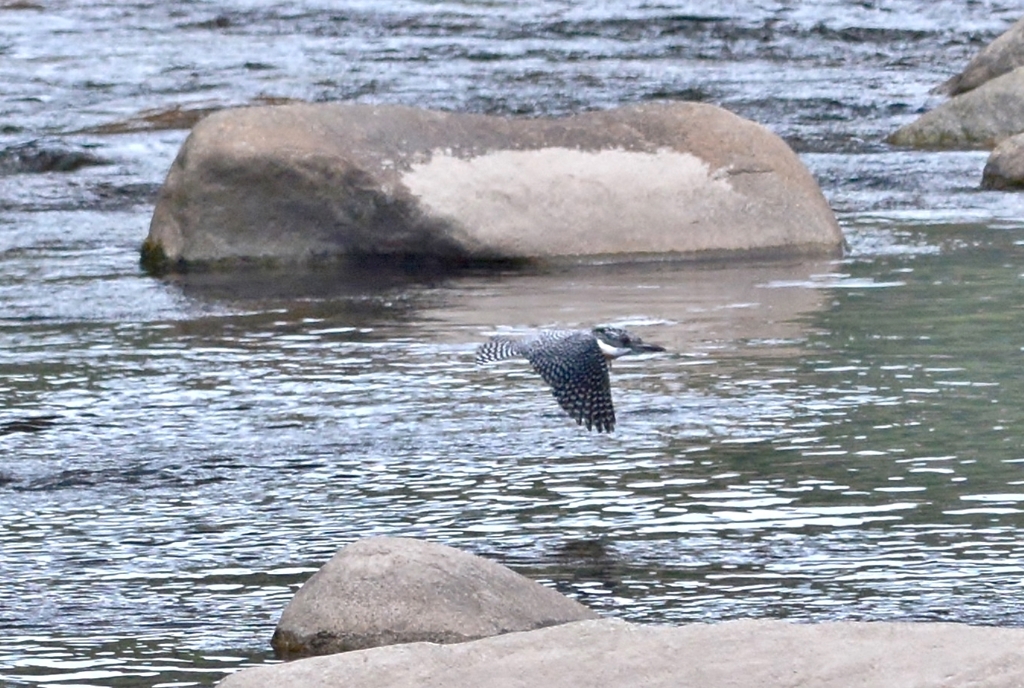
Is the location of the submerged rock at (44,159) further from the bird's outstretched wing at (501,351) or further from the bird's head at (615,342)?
the bird's head at (615,342)

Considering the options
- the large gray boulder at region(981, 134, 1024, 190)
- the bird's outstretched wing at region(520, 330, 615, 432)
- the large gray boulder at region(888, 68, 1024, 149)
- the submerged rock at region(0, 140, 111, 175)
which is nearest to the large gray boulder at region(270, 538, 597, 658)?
the bird's outstretched wing at region(520, 330, 615, 432)

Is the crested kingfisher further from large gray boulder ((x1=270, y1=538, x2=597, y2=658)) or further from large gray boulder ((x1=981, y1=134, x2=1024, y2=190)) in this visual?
large gray boulder ((x1=981, y1=134, x2=1024, y2=190))

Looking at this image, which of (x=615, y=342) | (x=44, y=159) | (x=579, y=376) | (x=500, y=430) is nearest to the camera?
(x=579, y=376)

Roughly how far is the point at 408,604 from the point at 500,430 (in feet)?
6.91

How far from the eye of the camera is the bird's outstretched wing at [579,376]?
6277mm

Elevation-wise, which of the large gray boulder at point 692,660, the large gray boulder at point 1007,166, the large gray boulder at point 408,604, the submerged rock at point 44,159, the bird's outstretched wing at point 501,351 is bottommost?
the large gray boulder at point 1007,166

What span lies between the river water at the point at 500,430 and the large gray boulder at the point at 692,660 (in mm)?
685

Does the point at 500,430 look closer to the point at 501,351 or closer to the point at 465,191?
the point at 501,351

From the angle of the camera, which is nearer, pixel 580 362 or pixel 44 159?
pixel 580 362

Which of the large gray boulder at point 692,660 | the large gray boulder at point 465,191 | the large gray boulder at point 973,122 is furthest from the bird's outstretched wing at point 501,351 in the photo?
the large gray boulder at point 973,122

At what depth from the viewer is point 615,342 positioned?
6.48m

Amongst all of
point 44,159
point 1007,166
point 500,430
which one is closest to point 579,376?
point 500,430

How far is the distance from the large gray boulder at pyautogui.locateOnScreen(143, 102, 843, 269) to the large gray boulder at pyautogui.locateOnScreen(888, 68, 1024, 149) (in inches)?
156

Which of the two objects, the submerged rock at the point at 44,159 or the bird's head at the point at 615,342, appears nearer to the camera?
the bird's head at the point at 615,342
